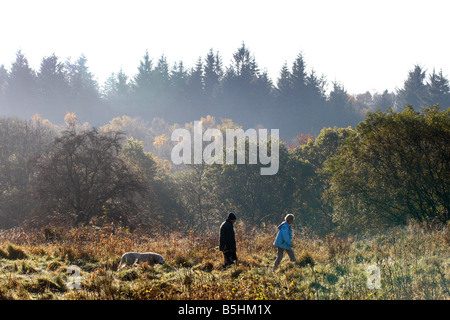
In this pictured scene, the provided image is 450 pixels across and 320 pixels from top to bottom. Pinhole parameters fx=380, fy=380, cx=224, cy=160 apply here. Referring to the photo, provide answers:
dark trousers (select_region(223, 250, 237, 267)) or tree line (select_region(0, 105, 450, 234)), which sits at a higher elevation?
tree line (select_region(0, 105, 450, 234))

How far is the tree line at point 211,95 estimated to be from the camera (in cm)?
7388

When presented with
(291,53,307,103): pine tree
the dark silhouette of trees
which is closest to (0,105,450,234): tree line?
the dark silhouette of trees

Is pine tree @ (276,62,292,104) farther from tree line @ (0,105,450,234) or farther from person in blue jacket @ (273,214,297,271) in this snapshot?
person in blue jacket @ (273,214,297,271)

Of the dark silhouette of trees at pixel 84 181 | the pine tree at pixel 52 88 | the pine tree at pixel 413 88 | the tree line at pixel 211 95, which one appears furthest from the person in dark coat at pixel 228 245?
the pine tree at pixel 52 88

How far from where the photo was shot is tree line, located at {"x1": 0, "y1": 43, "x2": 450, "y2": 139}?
7388 cm

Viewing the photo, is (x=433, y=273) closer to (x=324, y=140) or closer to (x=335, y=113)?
(x=324, y=140)

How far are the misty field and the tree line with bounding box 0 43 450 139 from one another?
204 ft

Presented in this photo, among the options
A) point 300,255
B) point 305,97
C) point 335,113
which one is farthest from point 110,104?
point 300,255

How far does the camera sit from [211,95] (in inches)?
3221

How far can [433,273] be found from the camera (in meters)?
8.05

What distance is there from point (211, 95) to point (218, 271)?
74.7 metres

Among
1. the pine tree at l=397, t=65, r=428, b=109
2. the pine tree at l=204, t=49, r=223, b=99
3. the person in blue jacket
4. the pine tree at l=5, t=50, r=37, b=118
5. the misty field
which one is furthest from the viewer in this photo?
the pine tree at l=204, t=49, r=223, b=99

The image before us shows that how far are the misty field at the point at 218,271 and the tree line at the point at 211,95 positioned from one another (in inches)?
2453
